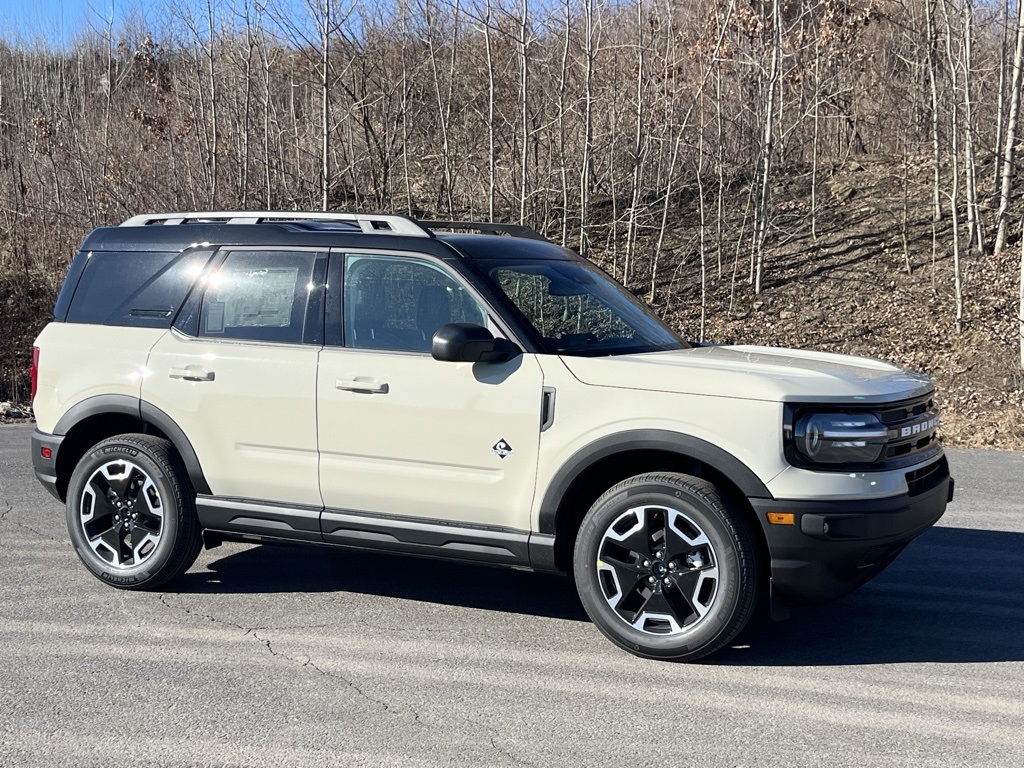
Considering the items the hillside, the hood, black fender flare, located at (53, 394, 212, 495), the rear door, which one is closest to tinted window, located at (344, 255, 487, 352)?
the rear door

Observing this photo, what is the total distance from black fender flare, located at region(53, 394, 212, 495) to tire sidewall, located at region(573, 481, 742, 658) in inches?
82.1

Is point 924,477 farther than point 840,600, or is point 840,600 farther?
point 840,600

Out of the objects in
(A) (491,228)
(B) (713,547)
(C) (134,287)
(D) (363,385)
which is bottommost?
(B) (713,547)

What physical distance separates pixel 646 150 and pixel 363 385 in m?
14.2

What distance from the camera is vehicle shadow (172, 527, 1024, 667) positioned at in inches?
197

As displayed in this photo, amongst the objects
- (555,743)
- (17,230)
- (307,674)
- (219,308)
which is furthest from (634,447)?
(17,230)

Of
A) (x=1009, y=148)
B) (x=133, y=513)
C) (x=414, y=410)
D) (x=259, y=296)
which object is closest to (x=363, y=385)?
(x=414, y=410)

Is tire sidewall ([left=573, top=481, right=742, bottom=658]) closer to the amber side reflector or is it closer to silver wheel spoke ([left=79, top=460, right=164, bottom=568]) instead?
the amber side reflector

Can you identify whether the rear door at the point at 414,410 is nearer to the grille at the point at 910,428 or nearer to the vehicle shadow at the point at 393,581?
the vehicle shadow at the point at 393,581

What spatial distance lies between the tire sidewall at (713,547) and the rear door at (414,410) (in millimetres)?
359

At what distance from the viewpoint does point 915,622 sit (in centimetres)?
540

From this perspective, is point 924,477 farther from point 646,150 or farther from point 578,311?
point 646,150

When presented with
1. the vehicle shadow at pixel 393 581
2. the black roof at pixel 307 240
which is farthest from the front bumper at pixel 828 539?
the black roof at pixel 307 240

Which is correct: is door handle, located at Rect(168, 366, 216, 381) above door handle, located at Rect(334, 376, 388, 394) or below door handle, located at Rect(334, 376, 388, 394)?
above
